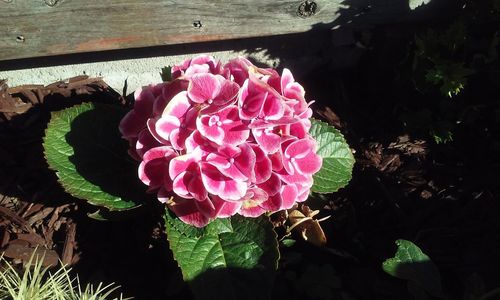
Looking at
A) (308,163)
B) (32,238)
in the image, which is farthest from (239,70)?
(32,238)

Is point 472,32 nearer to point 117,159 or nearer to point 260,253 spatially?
point 260,253

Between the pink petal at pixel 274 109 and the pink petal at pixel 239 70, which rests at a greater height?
the pink petal at pixel 239 70

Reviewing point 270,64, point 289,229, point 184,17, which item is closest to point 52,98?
point 184,17

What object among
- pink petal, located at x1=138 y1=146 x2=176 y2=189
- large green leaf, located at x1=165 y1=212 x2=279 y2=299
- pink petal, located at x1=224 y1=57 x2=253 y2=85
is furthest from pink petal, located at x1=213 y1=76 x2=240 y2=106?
large green leaf, located at x1=165 y1=212 x2=279 y2=299

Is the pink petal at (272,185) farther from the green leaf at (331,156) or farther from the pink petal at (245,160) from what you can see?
the green leaf at (331,156)

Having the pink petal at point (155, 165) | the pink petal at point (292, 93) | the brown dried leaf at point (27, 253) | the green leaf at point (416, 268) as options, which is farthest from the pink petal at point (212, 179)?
the brown dried leaf at point (27, 253)

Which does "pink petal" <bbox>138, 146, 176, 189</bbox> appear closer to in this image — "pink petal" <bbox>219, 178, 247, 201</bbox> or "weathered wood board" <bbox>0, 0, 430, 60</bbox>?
"pink petal" <bbox>219, 178, 247, 201</bbox>

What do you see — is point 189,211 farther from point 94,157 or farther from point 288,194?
point 94,157
